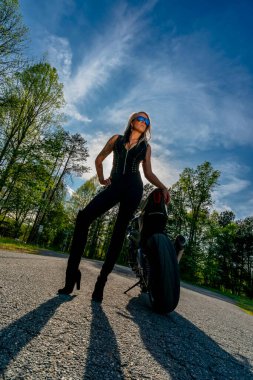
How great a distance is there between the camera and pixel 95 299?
2.21m

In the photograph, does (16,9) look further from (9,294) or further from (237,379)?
(237,379)

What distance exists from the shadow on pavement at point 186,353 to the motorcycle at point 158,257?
0.70 feet

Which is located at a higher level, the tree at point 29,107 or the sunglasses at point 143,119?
the tree at point 29,107

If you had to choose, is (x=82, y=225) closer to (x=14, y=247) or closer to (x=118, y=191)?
(x=118, y=191)

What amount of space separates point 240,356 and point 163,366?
0.89 meters

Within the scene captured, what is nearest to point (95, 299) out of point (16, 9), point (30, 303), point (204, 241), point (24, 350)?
point (30, 303)

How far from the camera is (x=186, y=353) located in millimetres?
1413

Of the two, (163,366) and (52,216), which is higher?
(52,216)

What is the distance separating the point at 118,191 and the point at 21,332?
1.63 m

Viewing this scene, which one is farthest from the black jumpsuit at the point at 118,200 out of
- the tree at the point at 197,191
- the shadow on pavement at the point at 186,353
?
the tree at the point at 197,191

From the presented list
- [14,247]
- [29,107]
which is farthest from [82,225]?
[29,107]

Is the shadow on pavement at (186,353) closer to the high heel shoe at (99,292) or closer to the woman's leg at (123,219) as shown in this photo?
the high heel shoe at (99,292)

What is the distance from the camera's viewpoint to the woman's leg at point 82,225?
Answer: 2.25 m

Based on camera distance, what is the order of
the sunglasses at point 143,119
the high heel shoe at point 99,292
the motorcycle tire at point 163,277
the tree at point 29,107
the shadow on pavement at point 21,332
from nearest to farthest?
the shadow on pavement at point 21,332
the motorcycle tire at point 163,277
the high heel shoe at point 99,292
the sunglasses at point 143,119
the tree at point 29,107
